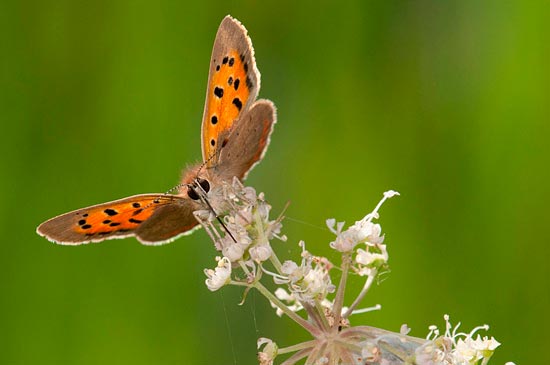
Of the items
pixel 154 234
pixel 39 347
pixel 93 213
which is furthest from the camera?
pixel 39 347

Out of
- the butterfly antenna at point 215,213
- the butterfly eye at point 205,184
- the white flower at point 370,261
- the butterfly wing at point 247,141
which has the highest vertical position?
the butterfly wing at point 247,141

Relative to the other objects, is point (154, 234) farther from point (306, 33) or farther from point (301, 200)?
point (306, 33)

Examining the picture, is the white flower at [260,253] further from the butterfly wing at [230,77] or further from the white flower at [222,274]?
the butterfly wing at [230,77]

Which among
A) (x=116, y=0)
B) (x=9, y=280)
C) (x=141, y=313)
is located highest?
(x=116, y=0)

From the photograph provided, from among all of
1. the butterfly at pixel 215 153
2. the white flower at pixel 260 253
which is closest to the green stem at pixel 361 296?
the white flower at pixel 260 253

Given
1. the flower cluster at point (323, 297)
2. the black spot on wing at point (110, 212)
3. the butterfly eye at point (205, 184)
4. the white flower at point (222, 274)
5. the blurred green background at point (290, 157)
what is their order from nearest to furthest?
the flower cluster at point (323, 297)
the white flower at point (222, 274)
the black spot on wing at point (110, 212)
the butterfly eye at point (205, 184)
the blurred green background at point (290, 157)

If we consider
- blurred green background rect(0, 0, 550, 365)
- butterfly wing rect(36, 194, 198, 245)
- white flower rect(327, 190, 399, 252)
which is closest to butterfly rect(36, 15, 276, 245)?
butterfly wing rect(36, 194, 198, 245)

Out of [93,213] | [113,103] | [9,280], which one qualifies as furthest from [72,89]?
[93,213]
